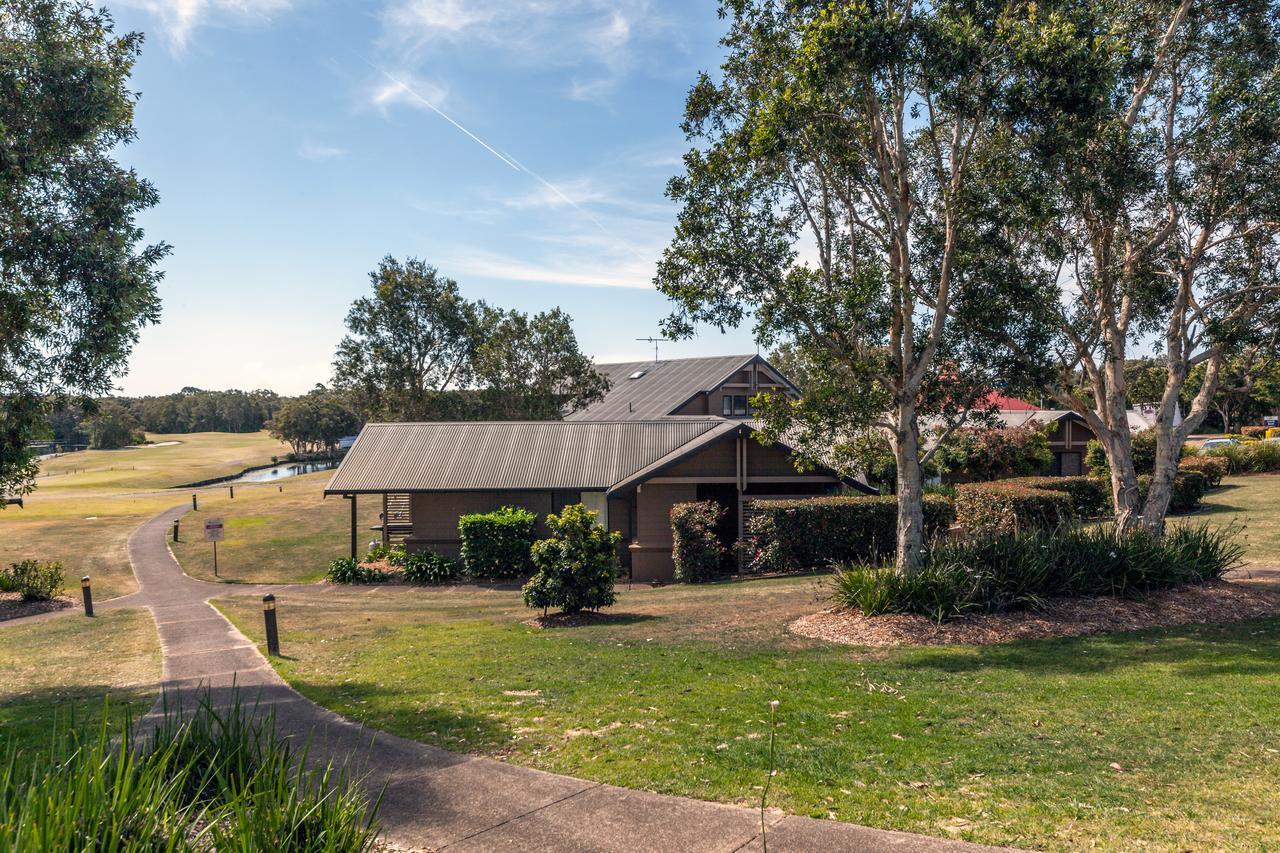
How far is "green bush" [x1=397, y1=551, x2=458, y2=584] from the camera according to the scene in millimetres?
28391

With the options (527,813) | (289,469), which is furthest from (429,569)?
(289,469)

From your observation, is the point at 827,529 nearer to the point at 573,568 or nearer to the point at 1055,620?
the point at 573,568

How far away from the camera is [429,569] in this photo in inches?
1121

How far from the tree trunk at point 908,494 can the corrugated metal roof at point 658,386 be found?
98.2ft

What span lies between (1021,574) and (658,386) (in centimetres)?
3826

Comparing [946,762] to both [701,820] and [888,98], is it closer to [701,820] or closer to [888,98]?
[701,820]

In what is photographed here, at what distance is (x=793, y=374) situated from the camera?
241 ft

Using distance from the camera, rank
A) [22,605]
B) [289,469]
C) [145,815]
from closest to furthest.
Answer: [145,815]
[22,605]
[289,469]

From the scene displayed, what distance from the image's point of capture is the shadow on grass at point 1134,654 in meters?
11.0

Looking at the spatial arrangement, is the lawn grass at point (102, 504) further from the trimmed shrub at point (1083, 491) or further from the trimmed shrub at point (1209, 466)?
→ the trimmed shrub at point (1209, 466)

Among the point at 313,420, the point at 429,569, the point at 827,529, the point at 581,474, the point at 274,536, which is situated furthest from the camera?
the point at 313,420

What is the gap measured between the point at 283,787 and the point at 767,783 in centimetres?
417

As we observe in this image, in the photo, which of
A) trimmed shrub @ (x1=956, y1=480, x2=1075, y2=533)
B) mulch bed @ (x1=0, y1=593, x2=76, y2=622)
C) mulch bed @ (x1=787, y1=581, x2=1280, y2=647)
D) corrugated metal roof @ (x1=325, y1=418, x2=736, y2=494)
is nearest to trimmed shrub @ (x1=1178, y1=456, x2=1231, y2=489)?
trimmed shrub @ (x1=956, y1=480, x2=1075, y2=533)

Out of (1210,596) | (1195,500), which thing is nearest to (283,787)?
(1210,596)
